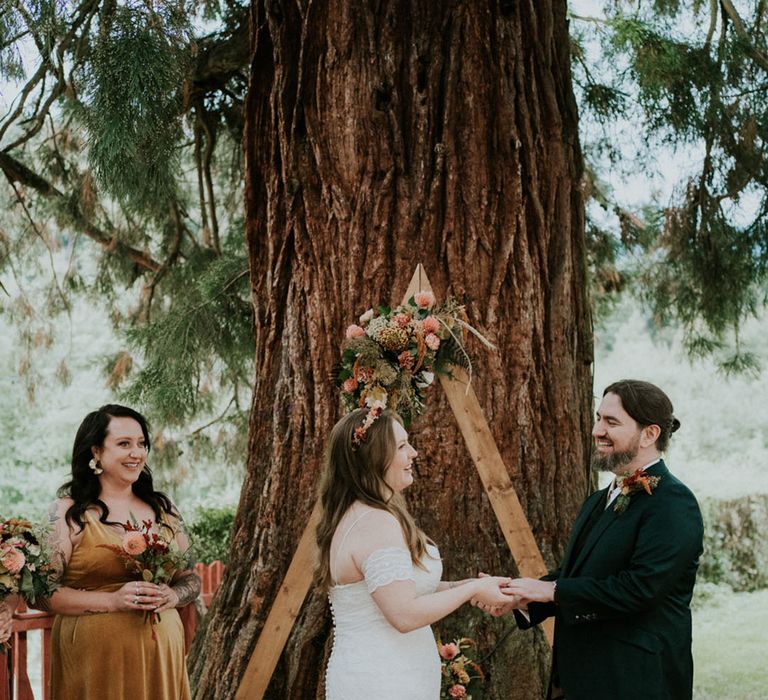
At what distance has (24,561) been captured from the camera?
135 inches

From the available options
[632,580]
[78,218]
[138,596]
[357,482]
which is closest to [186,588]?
[138,596]

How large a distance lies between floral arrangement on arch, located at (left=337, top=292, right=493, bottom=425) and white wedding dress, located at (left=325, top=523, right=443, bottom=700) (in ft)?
2.83

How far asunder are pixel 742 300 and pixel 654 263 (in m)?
0.97

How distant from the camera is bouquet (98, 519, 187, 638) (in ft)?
12.3

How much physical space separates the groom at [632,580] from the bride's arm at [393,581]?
15.0 inches

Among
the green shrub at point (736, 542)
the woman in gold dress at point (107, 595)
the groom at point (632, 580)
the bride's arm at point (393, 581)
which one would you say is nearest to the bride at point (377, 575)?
the bride's arm at point (393, 581)

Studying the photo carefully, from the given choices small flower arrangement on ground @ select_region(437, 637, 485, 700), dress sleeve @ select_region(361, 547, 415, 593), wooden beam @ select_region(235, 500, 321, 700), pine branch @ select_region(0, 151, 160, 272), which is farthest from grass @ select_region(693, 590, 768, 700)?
dress sleeve @ select_region(361, 547, 415, 593)

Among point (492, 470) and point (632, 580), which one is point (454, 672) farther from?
point (632, 580)

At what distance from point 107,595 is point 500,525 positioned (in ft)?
5.26

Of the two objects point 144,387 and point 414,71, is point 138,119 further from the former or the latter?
point 144,387

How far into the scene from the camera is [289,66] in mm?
4770

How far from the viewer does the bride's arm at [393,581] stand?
10.2 ft

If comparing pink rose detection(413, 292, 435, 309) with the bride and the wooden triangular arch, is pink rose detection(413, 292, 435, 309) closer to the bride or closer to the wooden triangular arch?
the wooden triangular arch

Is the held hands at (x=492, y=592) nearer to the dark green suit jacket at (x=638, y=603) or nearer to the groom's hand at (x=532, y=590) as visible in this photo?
the groom's hand at (x=532, y=590)
